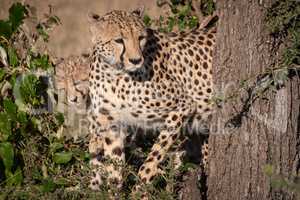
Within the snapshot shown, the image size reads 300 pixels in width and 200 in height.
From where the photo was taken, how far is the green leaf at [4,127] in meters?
5.32

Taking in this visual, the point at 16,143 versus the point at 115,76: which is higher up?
the point at 115,76

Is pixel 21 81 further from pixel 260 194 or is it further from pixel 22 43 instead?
pixel 260 194

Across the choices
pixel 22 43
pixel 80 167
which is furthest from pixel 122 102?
pixel 22 43

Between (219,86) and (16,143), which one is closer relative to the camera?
(219,86)

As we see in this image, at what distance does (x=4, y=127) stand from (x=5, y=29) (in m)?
0.71

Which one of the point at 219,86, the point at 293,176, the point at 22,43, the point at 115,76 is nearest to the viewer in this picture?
the point at 293,176

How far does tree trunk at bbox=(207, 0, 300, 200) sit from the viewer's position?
4500 mm

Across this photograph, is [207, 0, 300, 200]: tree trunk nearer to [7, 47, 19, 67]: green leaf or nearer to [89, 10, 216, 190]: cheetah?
[89, 10, 216, 190]: cheetah

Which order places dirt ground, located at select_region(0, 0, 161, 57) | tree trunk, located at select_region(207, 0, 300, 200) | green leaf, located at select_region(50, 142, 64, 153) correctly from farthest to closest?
dirt ground, located at select_region(0, 0, 161, 57), green leaf, located at select_region(50, 142, 64, 153), tree trunk, located at select_region(207, 0, 300, 200)

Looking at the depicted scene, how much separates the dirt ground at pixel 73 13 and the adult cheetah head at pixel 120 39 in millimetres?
2005

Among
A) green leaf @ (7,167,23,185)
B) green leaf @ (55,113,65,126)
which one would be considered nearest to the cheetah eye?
green leaf @ (55,113,65,126)

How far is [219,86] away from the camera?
464cm

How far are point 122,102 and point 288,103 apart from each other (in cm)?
116

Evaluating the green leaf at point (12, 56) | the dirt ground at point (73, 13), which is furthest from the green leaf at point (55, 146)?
the dirt ground at point (73, 13)
